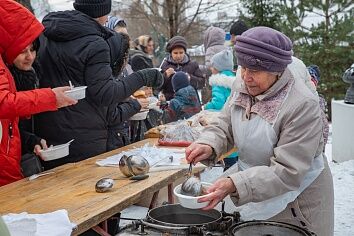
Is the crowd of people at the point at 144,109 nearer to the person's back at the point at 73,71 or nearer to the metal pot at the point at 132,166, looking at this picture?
the person's back at the point at 73,71

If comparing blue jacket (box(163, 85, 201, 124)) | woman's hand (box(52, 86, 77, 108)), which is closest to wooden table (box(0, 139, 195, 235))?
woman's hand (box(52, 86, 77, 108))

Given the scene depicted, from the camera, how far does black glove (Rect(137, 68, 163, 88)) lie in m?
3.56

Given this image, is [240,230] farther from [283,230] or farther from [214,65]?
[214,65]

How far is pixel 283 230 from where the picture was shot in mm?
1979

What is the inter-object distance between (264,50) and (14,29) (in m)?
1.53

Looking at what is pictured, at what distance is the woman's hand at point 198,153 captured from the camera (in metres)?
2.25

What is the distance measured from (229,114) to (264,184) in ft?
1.62

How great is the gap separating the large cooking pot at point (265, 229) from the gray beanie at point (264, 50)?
61cm

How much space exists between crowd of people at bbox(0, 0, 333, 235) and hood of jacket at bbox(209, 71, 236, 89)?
1.10 metres

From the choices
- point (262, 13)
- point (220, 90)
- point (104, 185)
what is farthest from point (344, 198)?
point (262, 13)

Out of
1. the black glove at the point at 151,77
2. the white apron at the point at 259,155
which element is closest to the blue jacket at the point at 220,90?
the black glove at the point at 151,77

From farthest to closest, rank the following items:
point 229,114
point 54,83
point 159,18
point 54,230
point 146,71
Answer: point 159,18 < point 146,71 < point 54,83 < point 229,114 < point 54,230

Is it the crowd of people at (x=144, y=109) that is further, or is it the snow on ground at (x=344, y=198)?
the snow on ground at (x=344, y=198)

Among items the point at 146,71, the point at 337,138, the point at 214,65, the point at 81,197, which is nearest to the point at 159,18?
the point at 337,138
